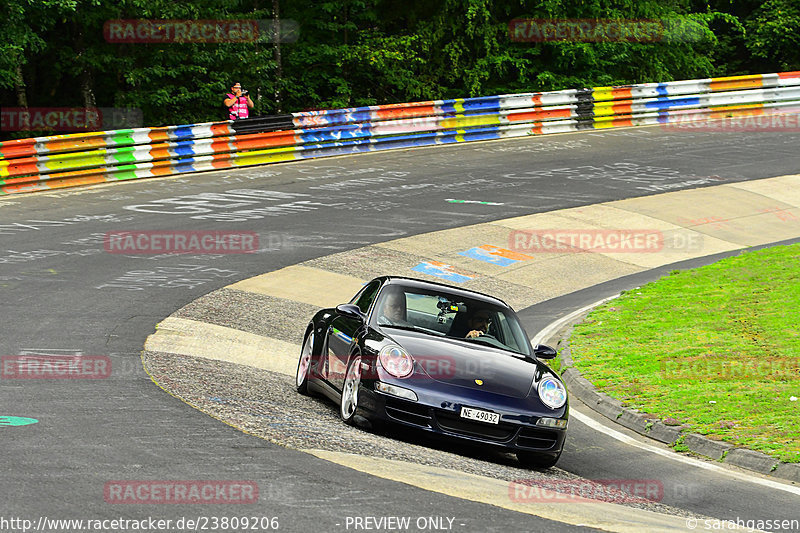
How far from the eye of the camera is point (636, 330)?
14.9m

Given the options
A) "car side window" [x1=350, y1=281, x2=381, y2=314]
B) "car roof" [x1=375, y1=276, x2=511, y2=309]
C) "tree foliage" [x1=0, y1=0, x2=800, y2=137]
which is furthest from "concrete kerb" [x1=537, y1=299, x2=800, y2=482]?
"tree foliage" [x1=0, y1=0, x2=800, y2=137]

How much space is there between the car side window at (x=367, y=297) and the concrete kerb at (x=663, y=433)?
302cm

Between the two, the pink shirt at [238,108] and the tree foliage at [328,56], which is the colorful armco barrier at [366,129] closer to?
the pink shirt at [238,108]

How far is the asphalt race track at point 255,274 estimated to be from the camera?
6730 mm

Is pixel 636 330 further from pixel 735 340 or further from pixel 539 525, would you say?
pixel 539 525

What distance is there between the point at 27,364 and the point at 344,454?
4.43 meters

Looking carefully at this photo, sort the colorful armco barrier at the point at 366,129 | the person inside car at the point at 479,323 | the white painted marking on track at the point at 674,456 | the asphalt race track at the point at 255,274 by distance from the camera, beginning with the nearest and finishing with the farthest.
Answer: the asphalt race track at the point at 255,274, the white painted marking on track at the point at 674,456, the person inside car at the point at 479,323, the colorful armco barrier at the point at 366,129

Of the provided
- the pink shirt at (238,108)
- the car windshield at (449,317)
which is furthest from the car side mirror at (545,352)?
the pink shirt at (238,108)

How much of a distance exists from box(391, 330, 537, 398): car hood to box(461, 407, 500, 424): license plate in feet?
0.80

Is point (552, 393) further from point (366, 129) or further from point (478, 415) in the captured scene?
point (366, 129)

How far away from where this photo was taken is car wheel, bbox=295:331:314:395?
434 inches

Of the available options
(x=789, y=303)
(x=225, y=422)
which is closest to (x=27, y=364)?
(x=225, y=422)

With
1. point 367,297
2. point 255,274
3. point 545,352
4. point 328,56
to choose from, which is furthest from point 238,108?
point 545,352

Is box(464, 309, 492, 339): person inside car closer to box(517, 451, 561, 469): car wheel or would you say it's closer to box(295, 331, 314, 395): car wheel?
box(517, 451, 561, 469): car wheel
